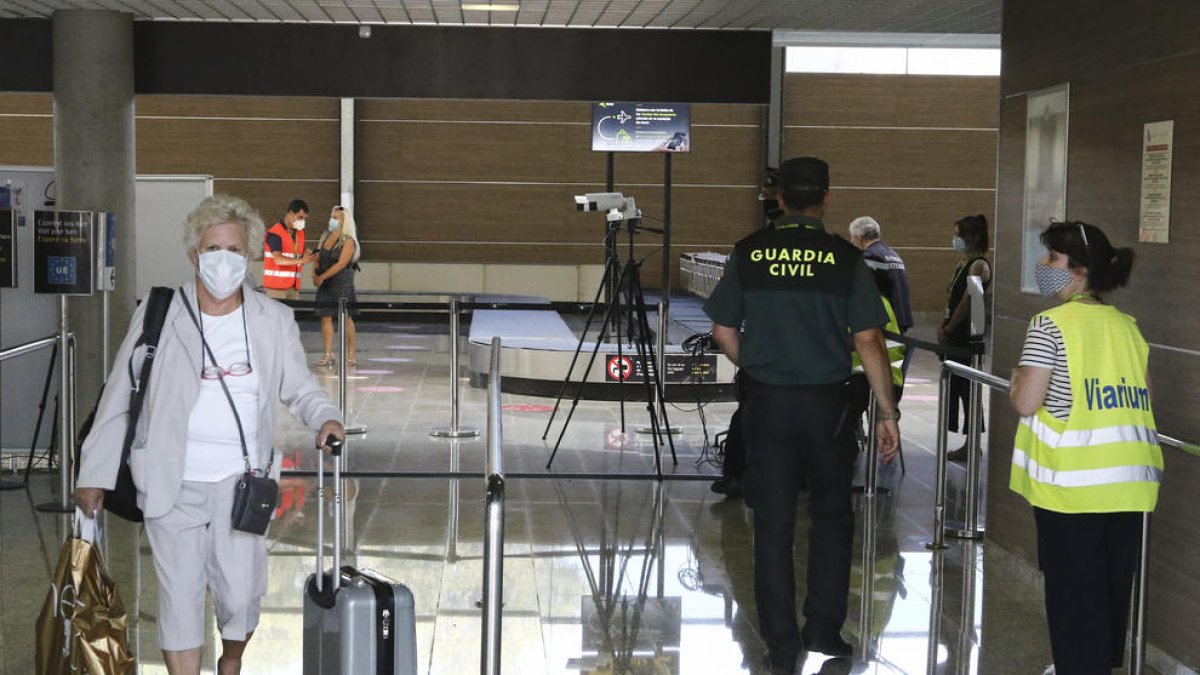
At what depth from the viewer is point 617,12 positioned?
24.9 feet

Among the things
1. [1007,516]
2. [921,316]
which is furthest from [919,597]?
[921,316]

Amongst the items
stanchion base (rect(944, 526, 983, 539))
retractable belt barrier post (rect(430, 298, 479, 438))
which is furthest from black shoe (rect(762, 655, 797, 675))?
retractable belt barrier post (rect(430, 298, 479, 438))

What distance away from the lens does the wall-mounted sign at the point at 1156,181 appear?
4500 millimetres

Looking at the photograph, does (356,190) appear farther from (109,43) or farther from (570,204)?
(109,43)

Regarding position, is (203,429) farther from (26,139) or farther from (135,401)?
(26,139)

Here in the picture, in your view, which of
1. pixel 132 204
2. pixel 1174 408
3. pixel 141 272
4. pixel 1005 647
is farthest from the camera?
pixel 141 272

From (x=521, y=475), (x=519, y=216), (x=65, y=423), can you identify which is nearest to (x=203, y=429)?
(x=65, y=423)

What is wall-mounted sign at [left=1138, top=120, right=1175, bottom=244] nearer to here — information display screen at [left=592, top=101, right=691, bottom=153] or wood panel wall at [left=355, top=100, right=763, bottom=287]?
information display screen at [left=592, top=101, right=691, bottom=153]

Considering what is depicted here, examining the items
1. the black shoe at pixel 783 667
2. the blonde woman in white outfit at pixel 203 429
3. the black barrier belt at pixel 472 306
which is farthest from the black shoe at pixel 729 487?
the blonde woman in white outfit at pixel 203 429

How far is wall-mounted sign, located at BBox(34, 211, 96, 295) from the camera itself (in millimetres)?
7145

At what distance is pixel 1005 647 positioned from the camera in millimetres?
4758

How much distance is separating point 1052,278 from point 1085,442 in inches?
16.3

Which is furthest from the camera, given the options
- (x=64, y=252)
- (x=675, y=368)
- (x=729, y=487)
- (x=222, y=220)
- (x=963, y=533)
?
(x=675, y=368)

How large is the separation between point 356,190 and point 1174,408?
53.3 feet
